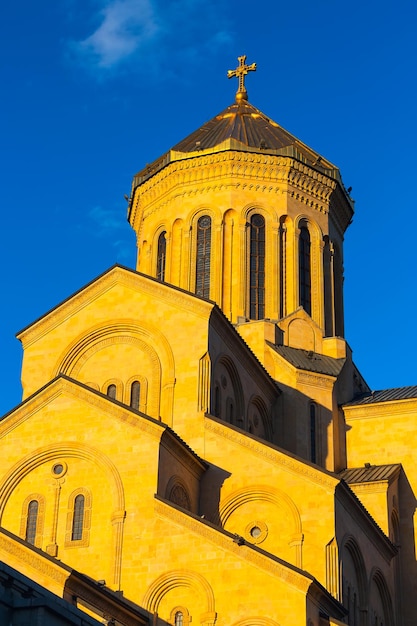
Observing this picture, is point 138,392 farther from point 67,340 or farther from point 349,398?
point 349,398

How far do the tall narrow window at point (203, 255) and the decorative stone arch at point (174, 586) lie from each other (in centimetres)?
1745

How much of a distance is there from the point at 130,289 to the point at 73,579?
1249 cm

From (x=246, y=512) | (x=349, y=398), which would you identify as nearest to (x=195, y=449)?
(x=246, y=512)

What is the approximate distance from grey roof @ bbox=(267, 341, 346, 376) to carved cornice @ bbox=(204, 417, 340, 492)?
811 cm

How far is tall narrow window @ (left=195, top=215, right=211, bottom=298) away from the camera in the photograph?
154 feet

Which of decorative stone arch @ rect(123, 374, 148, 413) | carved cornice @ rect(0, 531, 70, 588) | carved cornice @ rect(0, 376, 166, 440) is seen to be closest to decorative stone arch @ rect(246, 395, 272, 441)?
decorative stone arch @ rect(123, 374, 148, 413)

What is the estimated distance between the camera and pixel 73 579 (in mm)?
28234

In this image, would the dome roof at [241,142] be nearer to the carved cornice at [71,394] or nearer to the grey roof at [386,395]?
the grey roof at [386,395]

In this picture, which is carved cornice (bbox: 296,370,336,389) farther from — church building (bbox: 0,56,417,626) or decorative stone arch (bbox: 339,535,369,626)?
decorative stone arch (bbox: 339,535,369,626)

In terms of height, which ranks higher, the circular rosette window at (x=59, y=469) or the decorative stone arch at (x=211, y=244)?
the decorative stone arch at (x=211, y=244)

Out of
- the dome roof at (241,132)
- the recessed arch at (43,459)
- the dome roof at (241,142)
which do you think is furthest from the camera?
the dome roof at (241,132)

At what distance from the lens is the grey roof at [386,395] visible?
44312 millimetres

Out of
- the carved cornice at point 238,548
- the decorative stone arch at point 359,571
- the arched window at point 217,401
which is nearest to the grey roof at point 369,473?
the decorative stone arch at point 359,571

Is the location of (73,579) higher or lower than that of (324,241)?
lower
